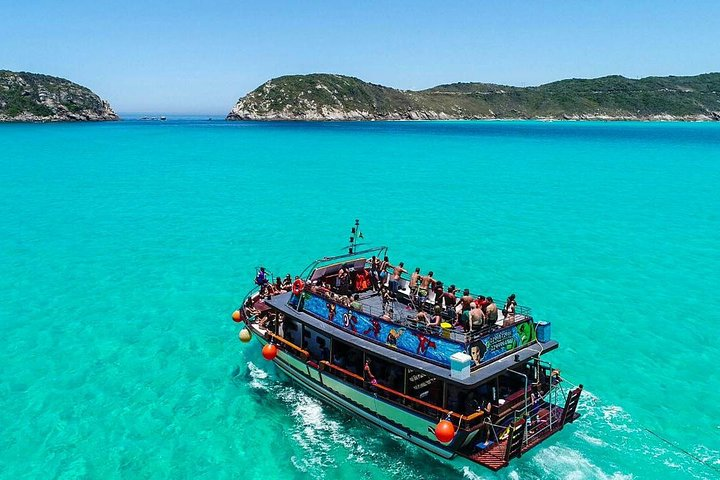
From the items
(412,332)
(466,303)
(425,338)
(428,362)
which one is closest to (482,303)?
(466,303)

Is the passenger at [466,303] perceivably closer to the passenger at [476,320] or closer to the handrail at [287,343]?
the passenger at [476,320]

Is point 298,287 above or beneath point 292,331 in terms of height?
above

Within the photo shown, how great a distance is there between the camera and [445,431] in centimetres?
1391

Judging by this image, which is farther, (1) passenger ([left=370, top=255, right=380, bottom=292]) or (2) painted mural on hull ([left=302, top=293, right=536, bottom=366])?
(1) passenger ([left=370, top=255, right=380, bottom=292])

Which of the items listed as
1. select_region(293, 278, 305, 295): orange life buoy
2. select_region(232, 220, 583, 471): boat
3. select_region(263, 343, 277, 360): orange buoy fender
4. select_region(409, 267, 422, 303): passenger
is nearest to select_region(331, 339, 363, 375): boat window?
select_region(232, 220, 583, 471): boat

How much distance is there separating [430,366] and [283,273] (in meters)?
19.4

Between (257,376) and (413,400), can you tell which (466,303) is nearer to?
(413,400)

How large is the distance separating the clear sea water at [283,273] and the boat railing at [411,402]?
1.72 metres

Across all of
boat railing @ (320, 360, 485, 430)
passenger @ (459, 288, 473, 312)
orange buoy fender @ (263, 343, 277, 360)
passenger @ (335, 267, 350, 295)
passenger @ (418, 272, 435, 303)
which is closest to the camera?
boat railing @ (320, 360, 485, 430)

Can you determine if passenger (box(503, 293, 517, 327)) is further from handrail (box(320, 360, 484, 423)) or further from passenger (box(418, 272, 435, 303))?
passenger (box(418, 272, 435, 303))

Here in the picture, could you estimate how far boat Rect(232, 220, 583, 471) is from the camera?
14.7 metres

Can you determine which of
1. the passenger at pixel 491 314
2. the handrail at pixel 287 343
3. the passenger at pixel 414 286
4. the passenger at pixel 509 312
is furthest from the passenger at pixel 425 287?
the handrail at pixel 287 343

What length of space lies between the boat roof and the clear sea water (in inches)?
127

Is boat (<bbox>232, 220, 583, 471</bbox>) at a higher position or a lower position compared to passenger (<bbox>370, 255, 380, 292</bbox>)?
lower
